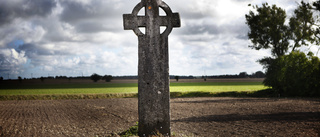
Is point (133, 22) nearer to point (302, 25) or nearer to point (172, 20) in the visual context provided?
point (172, 20)

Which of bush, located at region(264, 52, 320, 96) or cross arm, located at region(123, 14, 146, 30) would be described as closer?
cross arm, located at region(123, 14, 146, 30)

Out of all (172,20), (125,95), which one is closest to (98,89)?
(125,95)

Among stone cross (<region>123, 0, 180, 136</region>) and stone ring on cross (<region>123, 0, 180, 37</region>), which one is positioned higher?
stone ring on cross (<region>123, 0, 180, 37</region>)

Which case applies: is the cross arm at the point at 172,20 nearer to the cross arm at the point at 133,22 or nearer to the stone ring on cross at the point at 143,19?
the stone ring on cross at the point at 143,19

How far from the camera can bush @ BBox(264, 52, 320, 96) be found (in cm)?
2912

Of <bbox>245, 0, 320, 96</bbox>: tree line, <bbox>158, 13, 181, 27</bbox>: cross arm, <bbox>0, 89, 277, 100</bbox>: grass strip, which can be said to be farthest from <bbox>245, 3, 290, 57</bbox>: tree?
<bbox>158, 13, 181, 27</bbox>: cross arm

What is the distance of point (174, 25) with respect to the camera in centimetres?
842

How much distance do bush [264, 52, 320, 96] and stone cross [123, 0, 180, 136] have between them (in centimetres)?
2672

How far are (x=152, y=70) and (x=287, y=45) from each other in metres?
35.5

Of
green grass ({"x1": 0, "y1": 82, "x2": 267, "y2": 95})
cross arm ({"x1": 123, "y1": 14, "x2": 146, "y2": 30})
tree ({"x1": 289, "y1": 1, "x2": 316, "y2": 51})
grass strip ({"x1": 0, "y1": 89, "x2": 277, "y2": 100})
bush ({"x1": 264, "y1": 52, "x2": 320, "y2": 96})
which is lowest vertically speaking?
grass strip ({"x1": 0, "y1": 89, "x2": 277, "y2": 100})

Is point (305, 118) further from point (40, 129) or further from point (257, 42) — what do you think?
point (257, 42)

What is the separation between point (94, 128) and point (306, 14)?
30.6 m

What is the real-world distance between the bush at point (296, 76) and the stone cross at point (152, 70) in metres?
26.7

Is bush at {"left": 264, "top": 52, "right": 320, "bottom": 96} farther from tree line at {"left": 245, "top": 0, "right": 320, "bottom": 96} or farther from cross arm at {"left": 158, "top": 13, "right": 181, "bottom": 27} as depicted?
cross arm at {"left": 158, "top": 13, "right": 181, "bottom": 27}
